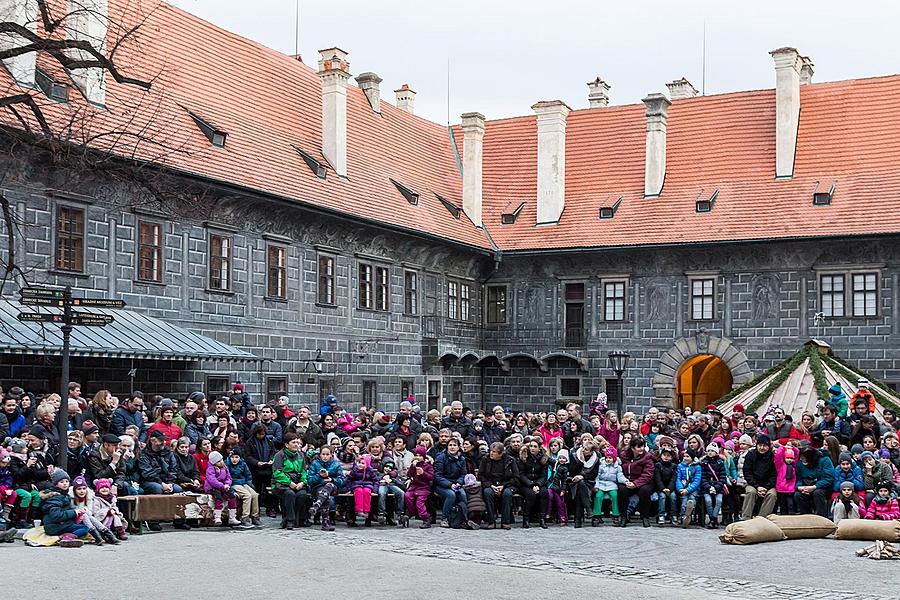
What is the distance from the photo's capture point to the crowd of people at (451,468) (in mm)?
15133

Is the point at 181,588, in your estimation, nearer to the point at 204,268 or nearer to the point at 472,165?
the point at 204,268

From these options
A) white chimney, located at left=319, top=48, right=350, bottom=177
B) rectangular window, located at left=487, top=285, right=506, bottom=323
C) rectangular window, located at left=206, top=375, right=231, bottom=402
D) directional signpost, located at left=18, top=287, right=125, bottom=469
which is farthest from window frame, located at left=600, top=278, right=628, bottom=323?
directional signpost, located at left=18, top=287, right=125, bottom=469

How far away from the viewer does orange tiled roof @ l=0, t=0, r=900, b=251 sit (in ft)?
86.4

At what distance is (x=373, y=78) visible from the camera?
33969 mm

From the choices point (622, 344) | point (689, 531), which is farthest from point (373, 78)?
point (689, 531)

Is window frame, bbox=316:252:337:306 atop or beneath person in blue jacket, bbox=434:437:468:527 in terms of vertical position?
atop

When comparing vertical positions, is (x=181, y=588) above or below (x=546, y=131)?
below

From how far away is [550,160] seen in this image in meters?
33.9

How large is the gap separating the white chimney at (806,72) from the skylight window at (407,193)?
12.1m

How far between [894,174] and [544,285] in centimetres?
942

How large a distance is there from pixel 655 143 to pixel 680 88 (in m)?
7.40

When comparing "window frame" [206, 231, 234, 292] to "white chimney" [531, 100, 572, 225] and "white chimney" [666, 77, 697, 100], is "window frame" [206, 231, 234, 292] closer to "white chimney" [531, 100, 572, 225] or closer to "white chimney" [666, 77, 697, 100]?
"white chimney" [531, 100, 572, 225]

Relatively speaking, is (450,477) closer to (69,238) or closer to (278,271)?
(69,238)

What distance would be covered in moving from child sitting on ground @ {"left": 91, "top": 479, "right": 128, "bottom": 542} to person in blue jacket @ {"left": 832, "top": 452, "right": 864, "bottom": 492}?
921 centimetres
